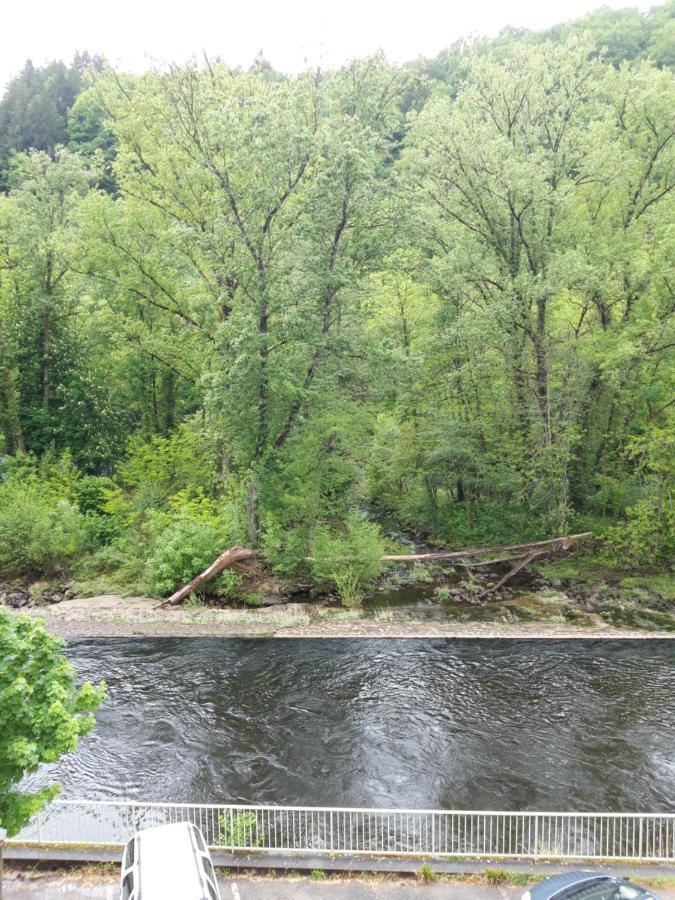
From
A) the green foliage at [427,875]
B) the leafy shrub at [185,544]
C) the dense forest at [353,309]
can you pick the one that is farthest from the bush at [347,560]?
the green foliage at [427,875]

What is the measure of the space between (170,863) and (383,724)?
7.26m

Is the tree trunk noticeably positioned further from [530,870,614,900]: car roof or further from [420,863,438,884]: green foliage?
[530,870,614,900]: car roof

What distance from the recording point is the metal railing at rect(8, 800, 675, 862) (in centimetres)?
924

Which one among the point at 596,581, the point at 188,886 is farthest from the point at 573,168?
the point at 188,886

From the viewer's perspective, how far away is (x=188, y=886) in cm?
754

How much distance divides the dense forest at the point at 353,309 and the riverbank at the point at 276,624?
5.79 feet

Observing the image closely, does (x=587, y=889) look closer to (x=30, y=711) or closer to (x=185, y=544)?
(x=30, y=711)

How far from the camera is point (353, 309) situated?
78.3 ft

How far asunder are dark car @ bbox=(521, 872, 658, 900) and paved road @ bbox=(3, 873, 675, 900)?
2.23ft

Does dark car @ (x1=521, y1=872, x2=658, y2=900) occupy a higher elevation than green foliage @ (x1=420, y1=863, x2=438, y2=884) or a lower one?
higher

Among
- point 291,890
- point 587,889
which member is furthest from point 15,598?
point 587,889

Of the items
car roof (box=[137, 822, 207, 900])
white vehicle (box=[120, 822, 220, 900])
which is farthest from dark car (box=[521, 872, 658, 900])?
car roof (box=[137, 822, 207, 900])

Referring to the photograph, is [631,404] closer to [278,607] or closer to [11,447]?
[278,607]

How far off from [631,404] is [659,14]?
55778mm
